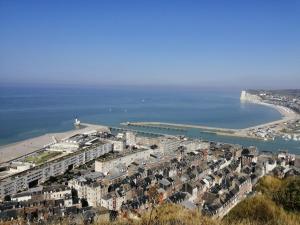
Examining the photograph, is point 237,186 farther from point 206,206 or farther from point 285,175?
Result: point 285,175

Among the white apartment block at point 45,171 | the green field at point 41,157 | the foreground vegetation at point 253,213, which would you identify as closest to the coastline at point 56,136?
the green field at point 41,157

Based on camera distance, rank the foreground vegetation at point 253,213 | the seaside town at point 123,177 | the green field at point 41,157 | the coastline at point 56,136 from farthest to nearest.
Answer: the coastline at point 56,136, the green field at point 41,157, the seaside town at point 123,177, the foreground vegetation at point 253,213

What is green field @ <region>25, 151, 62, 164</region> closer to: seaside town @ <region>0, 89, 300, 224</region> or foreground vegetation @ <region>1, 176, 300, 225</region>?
seaside town @ <region>0, 89, 300, 224</region>

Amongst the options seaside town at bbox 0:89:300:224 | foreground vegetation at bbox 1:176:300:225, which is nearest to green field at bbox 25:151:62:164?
seaside town at bbox 0:89:300:224

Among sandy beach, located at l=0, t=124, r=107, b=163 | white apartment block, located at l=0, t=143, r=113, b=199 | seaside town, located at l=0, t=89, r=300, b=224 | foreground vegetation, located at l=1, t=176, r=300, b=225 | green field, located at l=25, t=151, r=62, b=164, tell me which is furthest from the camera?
sandy beach, located at l=0, t=124, r=107, b=163

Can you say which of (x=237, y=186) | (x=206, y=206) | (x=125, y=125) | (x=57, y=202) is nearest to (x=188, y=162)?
(x=237, y=186)

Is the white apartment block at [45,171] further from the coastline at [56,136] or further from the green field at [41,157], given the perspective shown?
the coastline at [56,136]

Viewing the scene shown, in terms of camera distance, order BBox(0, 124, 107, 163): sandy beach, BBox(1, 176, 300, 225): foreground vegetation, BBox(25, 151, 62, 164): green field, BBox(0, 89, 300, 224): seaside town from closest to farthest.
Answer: BBox(1, 176, 300, 225): foreground vegetation
BBox(0, 89, 300, 224): seaside town
BBox(25, 151, 62, 164): green field
BBox(0, 124, 107, 163): sandy beach
